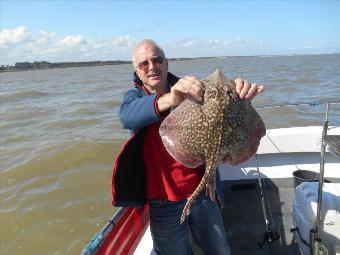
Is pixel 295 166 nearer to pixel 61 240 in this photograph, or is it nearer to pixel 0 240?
pixel 61 240

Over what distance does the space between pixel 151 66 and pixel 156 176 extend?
0.96 m

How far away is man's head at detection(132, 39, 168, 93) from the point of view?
310cm

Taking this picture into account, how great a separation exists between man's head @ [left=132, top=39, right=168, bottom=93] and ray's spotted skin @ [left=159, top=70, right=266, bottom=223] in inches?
25.5

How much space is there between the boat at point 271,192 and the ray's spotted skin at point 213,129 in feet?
5.38

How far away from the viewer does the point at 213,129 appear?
2400 millimetres

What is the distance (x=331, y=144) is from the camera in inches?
119

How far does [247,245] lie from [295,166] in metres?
1.94

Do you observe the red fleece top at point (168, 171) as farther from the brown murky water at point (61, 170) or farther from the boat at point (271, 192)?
the brown murky water at point (61, 170)

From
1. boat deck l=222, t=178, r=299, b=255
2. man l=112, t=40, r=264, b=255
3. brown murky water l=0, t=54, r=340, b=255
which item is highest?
man l=112, t=40, r=264, b=255

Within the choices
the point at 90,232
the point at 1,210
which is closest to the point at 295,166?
the point at 90,232

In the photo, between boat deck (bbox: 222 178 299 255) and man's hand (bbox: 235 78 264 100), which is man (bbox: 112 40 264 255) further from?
boat deck (bbox: 222 178 299 255)

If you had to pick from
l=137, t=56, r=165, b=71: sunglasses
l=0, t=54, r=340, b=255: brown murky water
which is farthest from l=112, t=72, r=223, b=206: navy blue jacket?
l=0, t=54, r=340, b=255: brown murky water

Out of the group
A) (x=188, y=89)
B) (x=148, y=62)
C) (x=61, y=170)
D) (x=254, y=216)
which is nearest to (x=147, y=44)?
(x=148, y=62)

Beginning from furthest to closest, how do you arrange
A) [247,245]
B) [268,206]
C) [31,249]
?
[31,249] < [268,206] < [247,245]
